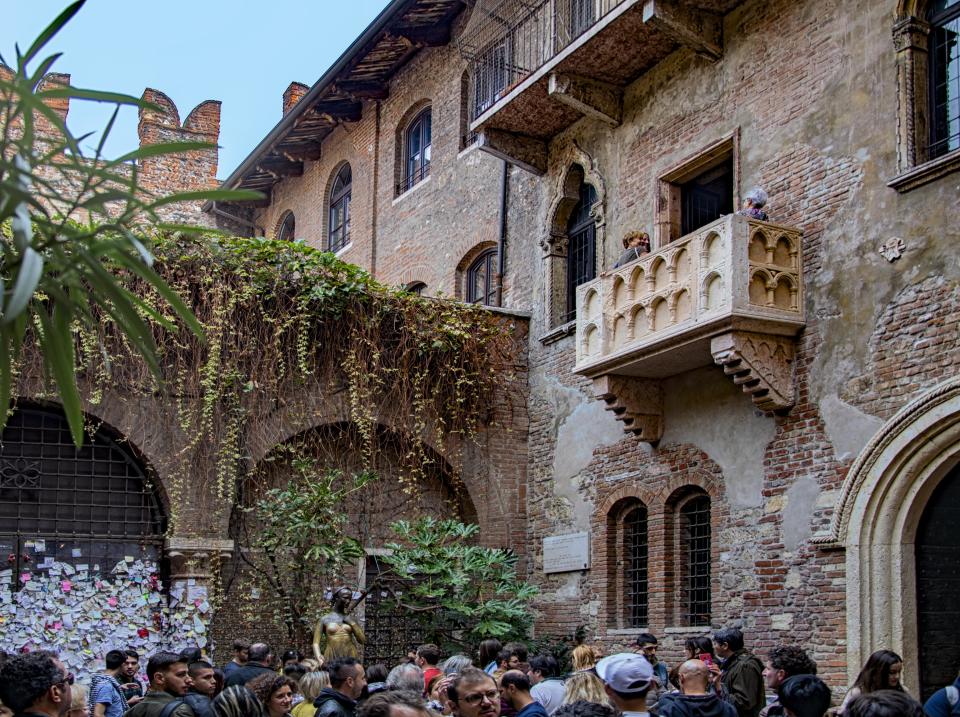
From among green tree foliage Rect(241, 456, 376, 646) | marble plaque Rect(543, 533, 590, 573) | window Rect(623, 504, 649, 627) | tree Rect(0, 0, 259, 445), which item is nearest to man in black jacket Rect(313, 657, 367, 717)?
tree Rect(0, 0, 259, 445)

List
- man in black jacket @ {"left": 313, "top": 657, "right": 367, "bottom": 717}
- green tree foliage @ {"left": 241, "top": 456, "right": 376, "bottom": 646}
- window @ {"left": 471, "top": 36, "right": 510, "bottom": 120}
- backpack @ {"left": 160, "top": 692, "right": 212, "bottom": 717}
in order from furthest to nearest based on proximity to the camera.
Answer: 1. window @ {"left": 471, "top": 36, "right": 510, "bottom": 120}
2. green tree foliage @ {"left": 241, "top": 456, "right": 376, "bottom": 646}
3. man in black jacket @ {"left": 313, "top": 657, "right": 367, "bottom": 717}
4. backpack @ {"left": 160, "top": 692, "right": 212, "bottom": 717}

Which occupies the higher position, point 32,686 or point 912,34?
point 912,34

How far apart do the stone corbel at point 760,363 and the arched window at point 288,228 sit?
51.3ft

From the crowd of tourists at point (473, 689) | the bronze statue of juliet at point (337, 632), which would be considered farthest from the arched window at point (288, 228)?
the crowd of tourists at point (473, 689)

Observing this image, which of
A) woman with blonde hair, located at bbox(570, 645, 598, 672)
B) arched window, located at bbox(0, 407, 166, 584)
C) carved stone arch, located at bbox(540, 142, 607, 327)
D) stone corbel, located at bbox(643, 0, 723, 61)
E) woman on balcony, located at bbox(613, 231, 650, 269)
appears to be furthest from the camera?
carved stone arch, located at bbox(540, 142, 607, 327)

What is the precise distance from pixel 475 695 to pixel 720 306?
7.30m

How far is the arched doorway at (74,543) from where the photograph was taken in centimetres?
1479

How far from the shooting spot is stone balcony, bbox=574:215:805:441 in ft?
40.8

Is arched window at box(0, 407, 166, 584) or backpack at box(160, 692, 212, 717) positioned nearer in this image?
backpack at box(160, 692, 212, 717)

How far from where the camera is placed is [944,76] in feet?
39.0

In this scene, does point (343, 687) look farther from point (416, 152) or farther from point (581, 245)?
point (416, 152)

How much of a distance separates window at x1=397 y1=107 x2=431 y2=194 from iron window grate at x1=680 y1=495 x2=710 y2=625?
29.9 feet

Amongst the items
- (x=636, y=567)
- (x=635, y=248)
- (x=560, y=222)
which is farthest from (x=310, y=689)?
(x=560, y=222)

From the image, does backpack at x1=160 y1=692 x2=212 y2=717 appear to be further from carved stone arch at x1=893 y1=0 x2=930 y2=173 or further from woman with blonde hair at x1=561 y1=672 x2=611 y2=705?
carved stone arch at x1=893 y1=0 x2=930 y2=173
